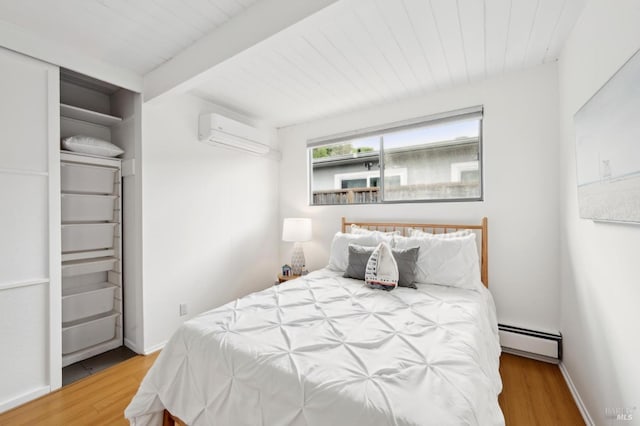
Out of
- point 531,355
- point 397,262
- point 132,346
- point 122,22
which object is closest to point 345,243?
point 397,262

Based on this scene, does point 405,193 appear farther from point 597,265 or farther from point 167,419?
point 167,419

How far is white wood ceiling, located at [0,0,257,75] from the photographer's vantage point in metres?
1.60

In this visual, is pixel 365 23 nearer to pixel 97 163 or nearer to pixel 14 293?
pixel 97 163

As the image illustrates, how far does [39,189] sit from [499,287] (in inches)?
146

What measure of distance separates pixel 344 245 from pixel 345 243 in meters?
0.02

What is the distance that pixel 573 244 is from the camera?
1.94 meters

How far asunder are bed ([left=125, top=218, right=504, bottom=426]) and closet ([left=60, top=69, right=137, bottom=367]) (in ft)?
4.65

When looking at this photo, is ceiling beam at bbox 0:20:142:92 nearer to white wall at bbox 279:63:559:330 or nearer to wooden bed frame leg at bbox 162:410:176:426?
wooden bed frame leg at bbox 162:410:176:426

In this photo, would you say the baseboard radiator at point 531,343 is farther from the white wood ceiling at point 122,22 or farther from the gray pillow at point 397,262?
the white wood ceiling at point 122,22

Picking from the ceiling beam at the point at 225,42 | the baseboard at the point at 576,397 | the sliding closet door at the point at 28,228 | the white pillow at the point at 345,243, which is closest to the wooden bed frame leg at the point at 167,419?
the sliding closet door at the point at 28,228

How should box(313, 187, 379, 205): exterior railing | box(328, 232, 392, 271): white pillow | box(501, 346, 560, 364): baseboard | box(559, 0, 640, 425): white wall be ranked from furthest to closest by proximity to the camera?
box(313, 187, 379, 205): exterior railing, box(328, 232, 392, 271): white pillow, box(501, 346, 560, 364): baseboard, box(559, 0, 640, 425): white wall

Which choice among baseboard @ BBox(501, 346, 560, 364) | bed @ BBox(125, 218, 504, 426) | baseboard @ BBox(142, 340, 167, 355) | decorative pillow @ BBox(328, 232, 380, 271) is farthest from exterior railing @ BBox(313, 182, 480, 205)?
baseboard @ BBox(142, 340, 167, 355)

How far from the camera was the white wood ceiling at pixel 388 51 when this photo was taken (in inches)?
64.4

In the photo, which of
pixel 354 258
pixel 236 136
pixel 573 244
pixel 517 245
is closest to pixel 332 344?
pixel 354 258
